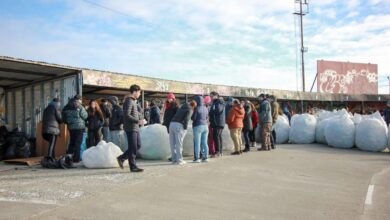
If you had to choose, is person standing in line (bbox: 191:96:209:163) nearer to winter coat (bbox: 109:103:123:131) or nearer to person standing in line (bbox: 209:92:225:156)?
person standing in line (bbox: 209:92:225:156)

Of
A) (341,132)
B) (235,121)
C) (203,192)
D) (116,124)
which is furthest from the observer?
(341,132)

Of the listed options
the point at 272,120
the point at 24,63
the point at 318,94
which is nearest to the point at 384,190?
the point at 272,120

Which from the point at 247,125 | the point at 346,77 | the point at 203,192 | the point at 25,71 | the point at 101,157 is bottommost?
the point at 203,192

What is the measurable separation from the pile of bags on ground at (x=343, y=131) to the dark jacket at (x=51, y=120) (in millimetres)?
9464

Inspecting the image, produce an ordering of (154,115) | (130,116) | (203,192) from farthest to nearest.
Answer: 1. (154,115)
2. (130,116)
3. (203,192)

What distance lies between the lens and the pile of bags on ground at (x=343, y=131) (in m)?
13.2

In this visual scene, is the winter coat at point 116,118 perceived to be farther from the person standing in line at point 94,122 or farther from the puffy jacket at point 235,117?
the puffy jacket at point 235,117

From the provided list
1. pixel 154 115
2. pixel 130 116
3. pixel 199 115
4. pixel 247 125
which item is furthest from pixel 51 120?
pixel 247 125

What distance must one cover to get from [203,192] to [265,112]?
250 inches

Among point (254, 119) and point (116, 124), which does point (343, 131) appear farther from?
point (116, 124)

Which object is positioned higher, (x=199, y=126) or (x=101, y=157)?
(x=199, y=126)

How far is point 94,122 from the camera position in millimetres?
10109

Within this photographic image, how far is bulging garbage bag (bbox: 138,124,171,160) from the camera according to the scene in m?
10.1

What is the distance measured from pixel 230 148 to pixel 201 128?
273cm
